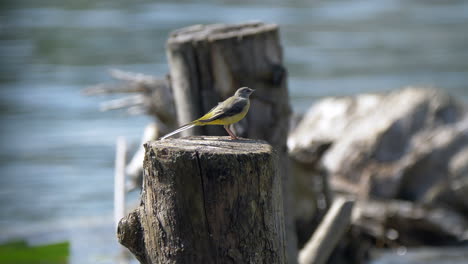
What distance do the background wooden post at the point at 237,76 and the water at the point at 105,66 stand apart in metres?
3.38

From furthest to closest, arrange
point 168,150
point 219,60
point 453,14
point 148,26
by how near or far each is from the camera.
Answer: point 453,14 → point 148,26 → point 219,60 → point 168,150

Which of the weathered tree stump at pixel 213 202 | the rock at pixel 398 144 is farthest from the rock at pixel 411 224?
the weathered tree stump at pixel 213 202

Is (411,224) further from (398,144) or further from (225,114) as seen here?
(225,114)

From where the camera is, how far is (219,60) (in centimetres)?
493

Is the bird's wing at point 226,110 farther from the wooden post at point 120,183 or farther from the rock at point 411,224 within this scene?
the rock at point 411,224

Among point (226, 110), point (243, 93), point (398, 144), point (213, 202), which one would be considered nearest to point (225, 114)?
point (226, 110)

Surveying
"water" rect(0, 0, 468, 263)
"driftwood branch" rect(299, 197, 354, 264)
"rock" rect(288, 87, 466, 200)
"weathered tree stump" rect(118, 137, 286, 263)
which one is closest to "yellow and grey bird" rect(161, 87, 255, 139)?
"weathered tree stump" rect(118, 137, 286, 263)

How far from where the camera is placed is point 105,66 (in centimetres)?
1723

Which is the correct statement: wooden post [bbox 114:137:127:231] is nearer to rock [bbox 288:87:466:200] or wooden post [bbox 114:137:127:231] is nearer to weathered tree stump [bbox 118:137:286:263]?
rock [bbox 288:87:466:200]

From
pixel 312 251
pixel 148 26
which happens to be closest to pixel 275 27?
pixel 312 251

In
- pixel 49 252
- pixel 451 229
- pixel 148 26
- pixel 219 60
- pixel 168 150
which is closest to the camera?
pixel 168 150

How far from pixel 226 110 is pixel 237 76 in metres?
1.02

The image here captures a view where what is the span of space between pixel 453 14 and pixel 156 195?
21487 mm

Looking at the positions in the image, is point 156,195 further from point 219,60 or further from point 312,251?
point 312,251
